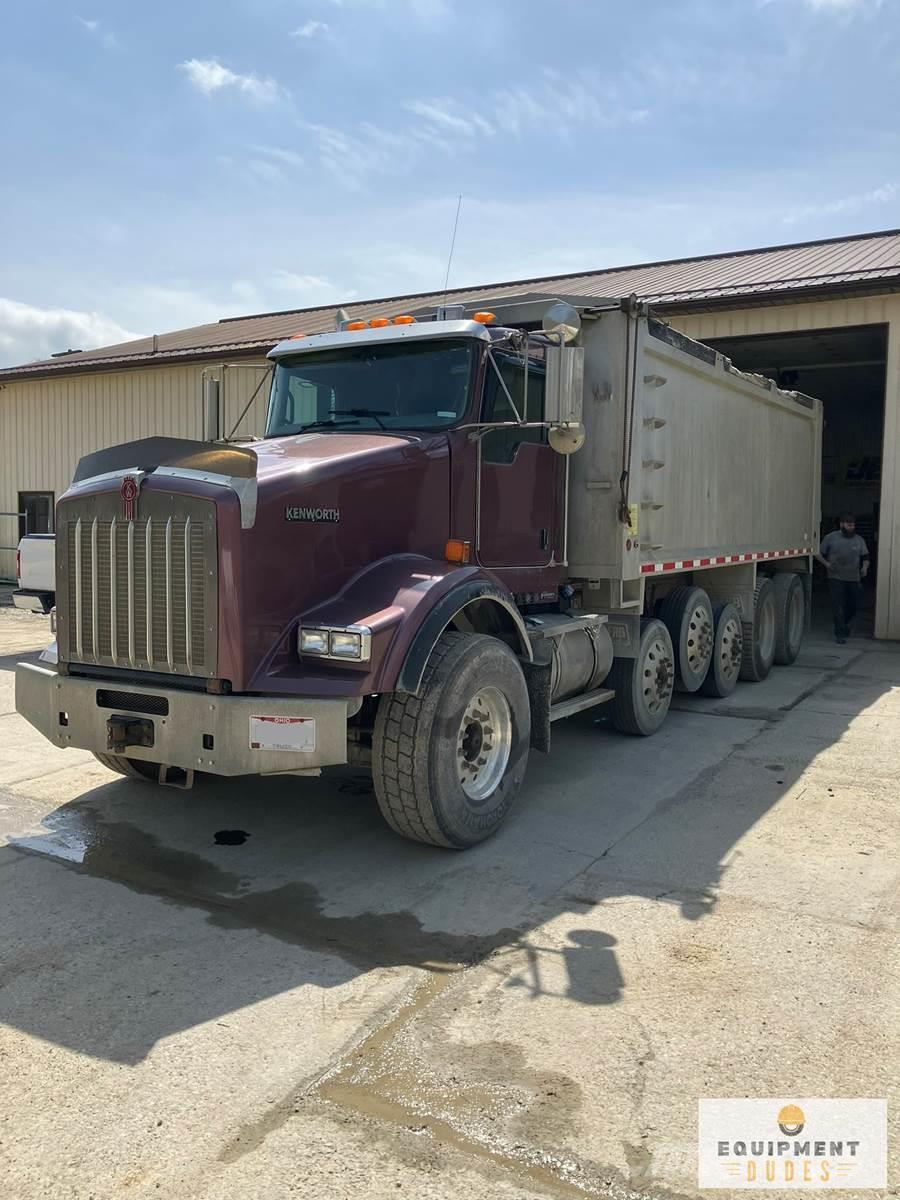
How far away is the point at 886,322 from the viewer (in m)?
12.8

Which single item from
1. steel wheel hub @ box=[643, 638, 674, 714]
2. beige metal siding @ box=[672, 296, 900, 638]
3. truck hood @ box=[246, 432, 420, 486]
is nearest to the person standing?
beige metal siding @ box=[672, 296, 900, 638]

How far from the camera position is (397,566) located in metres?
5.08

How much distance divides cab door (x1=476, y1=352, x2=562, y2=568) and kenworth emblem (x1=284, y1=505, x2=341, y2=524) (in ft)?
3.75

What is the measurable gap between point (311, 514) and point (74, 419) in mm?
17299

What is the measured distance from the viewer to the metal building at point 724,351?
13.0 metres

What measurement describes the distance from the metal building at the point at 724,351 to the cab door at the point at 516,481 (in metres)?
5.33

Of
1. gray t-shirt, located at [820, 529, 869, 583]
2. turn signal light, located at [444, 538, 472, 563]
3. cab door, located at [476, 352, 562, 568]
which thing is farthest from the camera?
gray t-shirt, located at [820, 529, 869, 583]

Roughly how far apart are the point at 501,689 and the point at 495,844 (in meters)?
0.83

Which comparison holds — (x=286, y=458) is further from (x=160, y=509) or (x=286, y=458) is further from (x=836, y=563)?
(x=836, y=563)

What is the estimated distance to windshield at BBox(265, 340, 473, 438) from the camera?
5680mm

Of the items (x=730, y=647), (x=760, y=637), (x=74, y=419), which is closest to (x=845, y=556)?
(x=760, y=637)

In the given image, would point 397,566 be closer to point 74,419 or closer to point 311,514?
point 311,514

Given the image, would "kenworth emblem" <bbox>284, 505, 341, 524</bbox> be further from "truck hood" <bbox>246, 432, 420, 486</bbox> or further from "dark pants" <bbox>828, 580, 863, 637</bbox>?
"dark pants" <bbox>828, 580, 863, 637</bbox>

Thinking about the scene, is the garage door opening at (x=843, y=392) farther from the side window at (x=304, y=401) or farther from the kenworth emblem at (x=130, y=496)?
the kenworth emblem at (x=130, y=496)
